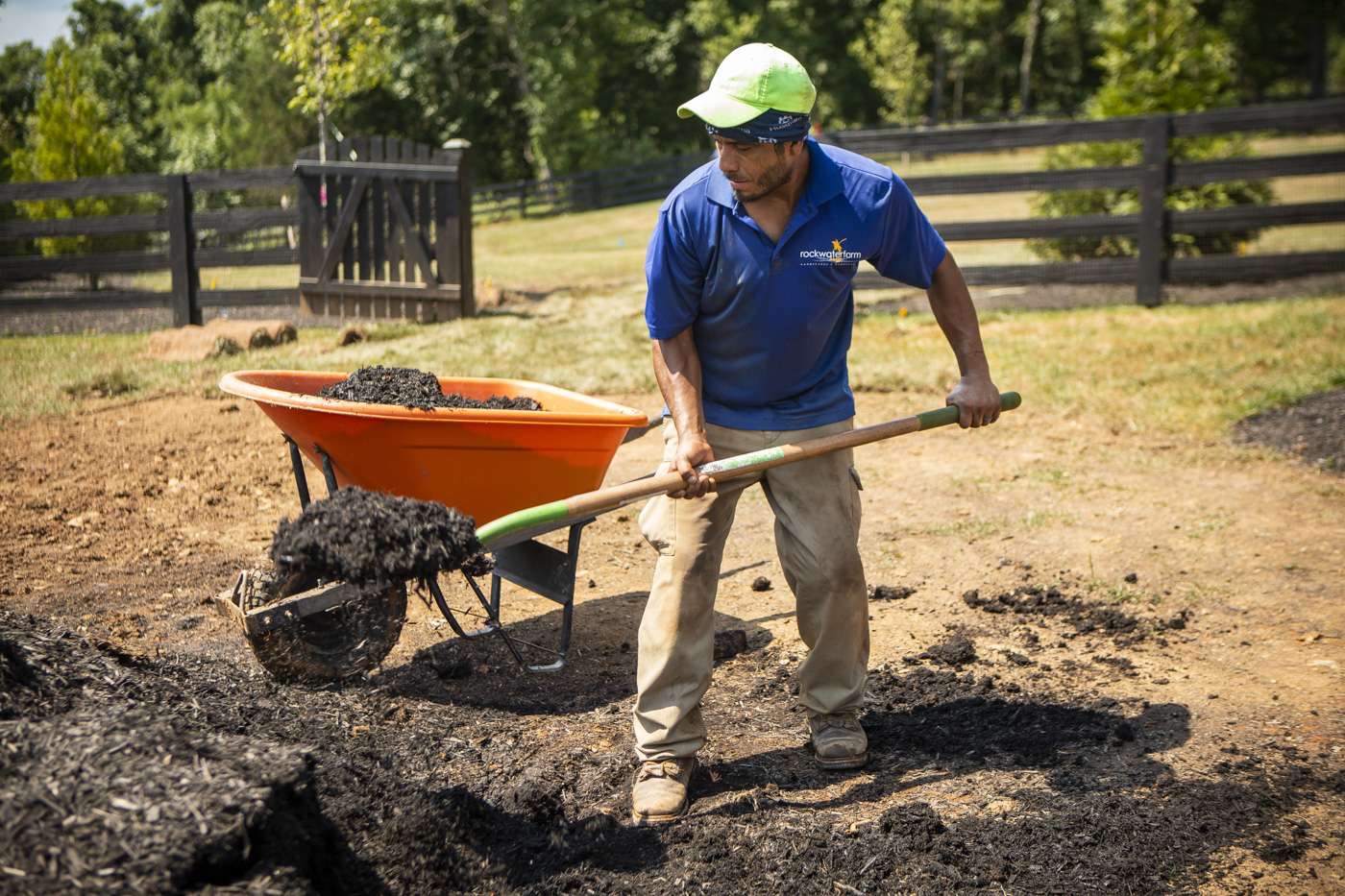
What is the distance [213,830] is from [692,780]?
1.61m

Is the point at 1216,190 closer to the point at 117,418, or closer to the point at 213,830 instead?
the point at 117,418

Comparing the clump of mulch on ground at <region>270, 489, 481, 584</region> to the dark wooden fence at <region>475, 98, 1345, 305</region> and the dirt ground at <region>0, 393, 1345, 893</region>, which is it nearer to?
the dirt ground at <region>0, 393, 1345, 893</region>

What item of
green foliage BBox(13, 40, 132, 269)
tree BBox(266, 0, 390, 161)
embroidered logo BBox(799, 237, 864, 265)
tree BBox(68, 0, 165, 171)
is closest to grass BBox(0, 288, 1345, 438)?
tree BBox(266, 0, 390, 161)

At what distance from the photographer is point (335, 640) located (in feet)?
12.7

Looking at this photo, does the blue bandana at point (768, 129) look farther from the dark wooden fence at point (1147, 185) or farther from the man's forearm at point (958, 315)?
the dark wooden fence at point (1147, 185)

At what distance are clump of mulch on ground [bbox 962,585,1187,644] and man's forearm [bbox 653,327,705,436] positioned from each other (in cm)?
206

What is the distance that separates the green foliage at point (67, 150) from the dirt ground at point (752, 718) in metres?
12.0

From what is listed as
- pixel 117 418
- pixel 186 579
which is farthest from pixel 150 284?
pixel 186 579

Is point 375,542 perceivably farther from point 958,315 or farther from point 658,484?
point 958,315

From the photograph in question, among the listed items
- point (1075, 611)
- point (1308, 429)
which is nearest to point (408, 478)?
point (1075, 611)

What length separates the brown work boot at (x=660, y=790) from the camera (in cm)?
337

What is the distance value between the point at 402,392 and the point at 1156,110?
1252cm

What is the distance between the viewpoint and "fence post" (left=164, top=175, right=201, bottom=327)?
11.7 metres

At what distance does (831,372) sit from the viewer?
12.0 ft
